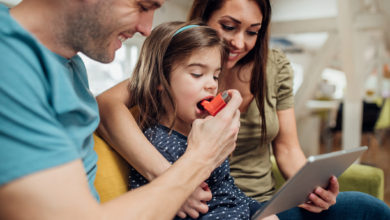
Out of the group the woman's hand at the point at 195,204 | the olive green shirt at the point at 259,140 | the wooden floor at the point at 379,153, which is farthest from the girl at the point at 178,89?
the wooden floor at the point at 379,153

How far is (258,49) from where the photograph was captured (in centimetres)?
123

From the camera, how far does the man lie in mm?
447

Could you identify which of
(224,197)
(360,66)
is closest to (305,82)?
(360,66)

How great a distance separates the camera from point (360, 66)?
10.7ft

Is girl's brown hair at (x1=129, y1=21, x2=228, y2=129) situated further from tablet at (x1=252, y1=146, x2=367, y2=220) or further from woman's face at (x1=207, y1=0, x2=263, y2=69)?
tablet at (x1=252, y1=146, x2=367, y2=220)

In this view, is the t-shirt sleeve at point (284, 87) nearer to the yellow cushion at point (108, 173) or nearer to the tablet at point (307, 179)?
the tablet at point (307, 179)

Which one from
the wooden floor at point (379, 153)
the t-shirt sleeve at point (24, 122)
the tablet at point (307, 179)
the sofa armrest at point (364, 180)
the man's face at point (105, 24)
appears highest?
the man's face at point (105, 24)

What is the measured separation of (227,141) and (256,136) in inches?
20.1

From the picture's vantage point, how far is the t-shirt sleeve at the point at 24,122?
44 centimetres

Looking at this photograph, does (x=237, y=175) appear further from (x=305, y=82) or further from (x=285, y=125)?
(x=305, y=82)

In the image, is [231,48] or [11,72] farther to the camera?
[231,48]

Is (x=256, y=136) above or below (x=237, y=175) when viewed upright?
above

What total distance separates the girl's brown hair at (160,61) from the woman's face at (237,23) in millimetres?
99

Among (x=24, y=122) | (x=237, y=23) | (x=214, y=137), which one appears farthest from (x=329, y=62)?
(x=24, y=122)
